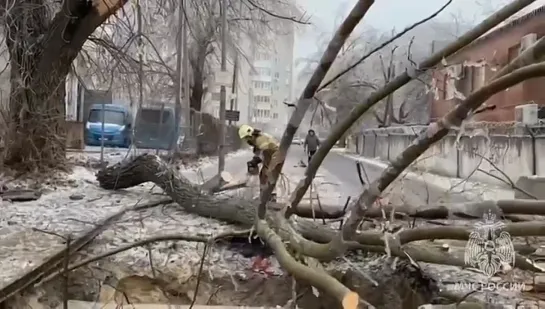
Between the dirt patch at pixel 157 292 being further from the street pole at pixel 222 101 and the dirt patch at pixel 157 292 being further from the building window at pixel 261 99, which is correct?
the building window at pixel 261 99

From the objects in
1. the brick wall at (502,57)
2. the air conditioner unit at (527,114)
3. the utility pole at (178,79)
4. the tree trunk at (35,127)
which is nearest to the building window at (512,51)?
the brick wall at (502,57)

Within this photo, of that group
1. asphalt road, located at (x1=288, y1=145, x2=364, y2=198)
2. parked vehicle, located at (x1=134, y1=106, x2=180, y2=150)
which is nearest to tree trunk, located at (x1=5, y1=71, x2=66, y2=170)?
parked vehicle, located at (x1=134, y1=106, x2=180, y2=150)

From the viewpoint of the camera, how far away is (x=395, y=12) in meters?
1.32

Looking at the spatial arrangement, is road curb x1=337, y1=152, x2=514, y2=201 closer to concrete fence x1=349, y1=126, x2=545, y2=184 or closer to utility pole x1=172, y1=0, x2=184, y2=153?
concrete fence x1=349, y1=126, x2=545, y2=184

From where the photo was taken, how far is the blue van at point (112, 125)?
62.9 inches

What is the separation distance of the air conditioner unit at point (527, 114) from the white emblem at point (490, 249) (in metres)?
0.25

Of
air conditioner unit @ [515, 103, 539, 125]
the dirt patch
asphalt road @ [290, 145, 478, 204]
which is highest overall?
air conditioner unit @ [515, 103, 539, 125]

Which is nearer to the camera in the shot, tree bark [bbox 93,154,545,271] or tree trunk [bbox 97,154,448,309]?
tree bark [bbox 93,154,545,271]

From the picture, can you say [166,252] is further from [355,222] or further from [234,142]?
[355,222]

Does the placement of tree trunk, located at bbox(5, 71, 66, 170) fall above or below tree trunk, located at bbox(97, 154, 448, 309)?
above

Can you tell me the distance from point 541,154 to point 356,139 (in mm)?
438

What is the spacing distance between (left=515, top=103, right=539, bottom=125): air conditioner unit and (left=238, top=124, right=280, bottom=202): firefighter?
1.70ft

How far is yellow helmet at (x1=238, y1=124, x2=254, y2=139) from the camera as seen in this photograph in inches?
54.8

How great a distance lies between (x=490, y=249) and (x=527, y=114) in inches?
12.3
